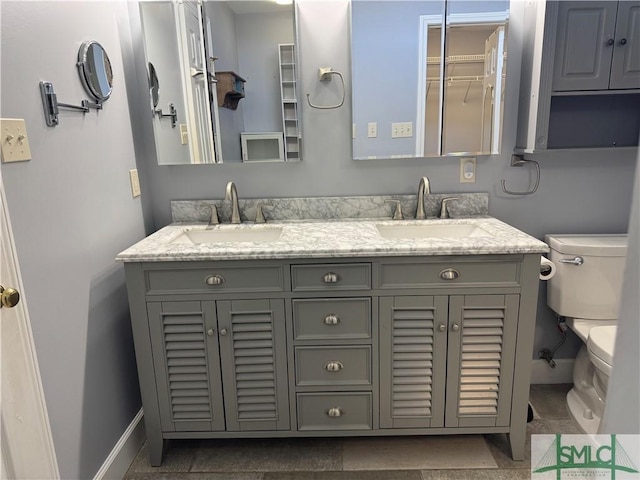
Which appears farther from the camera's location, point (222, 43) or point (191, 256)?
point (222, 43)

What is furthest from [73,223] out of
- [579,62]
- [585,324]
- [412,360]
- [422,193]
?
[585,324]

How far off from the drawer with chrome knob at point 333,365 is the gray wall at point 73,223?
2.42 feet

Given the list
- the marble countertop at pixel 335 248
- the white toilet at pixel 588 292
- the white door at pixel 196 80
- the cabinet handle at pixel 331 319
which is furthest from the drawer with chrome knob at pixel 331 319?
the white toilet at pixel 588 292

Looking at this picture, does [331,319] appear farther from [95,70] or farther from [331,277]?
[95,70]

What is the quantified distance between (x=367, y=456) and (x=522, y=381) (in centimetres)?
69

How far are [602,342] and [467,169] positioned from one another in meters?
0.91

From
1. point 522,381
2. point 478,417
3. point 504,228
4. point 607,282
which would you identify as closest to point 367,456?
point 478,417

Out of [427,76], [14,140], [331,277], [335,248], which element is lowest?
[331,277]

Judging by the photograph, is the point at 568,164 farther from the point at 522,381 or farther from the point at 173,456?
the point at 173,456

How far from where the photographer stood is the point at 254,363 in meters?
1.68

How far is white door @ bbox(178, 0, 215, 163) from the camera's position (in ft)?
6.31

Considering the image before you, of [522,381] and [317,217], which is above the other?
[317,217]

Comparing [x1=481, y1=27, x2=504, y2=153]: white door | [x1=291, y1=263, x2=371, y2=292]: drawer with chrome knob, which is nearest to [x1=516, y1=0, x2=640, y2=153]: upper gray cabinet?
[x1=481, y1=27, x2=504, y2=153]: white door

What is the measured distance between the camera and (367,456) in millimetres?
1801
